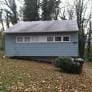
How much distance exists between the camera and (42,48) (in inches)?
1037

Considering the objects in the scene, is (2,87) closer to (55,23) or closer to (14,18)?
(55,23)

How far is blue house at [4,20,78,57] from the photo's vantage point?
2589cm

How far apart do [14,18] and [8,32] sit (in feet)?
62.5

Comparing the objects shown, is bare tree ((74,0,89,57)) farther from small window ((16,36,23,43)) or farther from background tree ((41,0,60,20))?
small window ((16,36,23,43))

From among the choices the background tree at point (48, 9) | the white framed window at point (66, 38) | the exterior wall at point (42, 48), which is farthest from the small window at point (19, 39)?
the background tree at point (48, 9)

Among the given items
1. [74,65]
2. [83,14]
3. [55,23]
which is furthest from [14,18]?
[74,65]

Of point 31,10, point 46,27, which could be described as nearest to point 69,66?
point 46,27

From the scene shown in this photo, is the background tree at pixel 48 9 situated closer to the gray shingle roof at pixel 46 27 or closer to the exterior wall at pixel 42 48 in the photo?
the gray shingle roof at pixel 46 27

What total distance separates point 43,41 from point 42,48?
0.70m

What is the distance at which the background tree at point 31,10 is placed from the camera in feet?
137

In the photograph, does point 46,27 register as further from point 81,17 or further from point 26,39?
point 81,17

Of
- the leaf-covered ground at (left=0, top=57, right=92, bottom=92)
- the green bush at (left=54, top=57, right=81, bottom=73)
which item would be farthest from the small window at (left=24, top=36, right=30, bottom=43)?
the leaf-covered ground at (left=0, top=57, right=92, bottom=92)

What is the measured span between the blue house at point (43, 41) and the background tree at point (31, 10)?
14.2m

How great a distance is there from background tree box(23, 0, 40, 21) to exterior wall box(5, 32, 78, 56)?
14.8m
